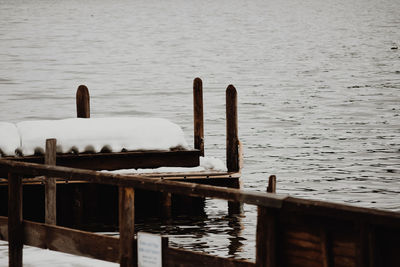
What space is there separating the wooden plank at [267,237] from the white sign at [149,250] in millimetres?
973

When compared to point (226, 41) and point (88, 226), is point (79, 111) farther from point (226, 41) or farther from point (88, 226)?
point (226, 41)

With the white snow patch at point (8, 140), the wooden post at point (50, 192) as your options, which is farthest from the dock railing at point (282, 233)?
the white snow patch at point (8, 140)

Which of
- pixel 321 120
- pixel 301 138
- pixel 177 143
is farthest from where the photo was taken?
pixel 321 120

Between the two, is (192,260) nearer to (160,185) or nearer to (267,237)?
(160,185)

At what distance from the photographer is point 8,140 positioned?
52.4 ft

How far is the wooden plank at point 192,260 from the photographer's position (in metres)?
7.71

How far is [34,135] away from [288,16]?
150 meters

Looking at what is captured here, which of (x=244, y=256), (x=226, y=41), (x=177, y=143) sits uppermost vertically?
(x=226, y=41)

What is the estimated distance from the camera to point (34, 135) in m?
16.1

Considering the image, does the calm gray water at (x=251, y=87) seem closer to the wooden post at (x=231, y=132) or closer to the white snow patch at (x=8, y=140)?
the wooden post at (x=231, y=132)

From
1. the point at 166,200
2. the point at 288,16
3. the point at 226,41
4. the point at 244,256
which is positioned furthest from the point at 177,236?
the point at 288,16

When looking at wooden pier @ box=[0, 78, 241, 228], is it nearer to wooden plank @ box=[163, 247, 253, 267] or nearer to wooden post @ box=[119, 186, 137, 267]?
wooden post @ box=[119, 186, 137, 267]

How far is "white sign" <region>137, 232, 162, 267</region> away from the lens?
316 inches

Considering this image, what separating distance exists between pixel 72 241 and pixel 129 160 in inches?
290
